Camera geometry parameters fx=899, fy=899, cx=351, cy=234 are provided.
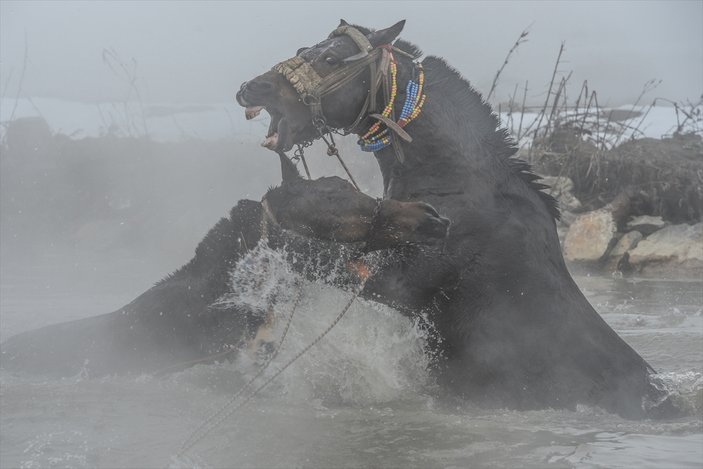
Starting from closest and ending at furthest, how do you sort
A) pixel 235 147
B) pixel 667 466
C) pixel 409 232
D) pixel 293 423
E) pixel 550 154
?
pixel 667 466 < pixel 409 232 < pixel 293 423 < pixel 550 154 < pixel 235 147

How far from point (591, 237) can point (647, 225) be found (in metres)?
0.61

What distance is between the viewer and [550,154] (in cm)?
1000

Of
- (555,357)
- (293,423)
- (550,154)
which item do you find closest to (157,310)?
(293,423)

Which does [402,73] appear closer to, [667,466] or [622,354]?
[622,354]

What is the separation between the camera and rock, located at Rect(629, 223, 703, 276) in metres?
8.24

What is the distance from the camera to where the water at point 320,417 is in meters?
3.22

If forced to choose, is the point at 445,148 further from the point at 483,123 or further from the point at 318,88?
the point at 318,88

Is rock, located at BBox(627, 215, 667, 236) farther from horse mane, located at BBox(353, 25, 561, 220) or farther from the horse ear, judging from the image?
the horse ear

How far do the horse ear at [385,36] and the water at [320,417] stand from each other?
1.01m

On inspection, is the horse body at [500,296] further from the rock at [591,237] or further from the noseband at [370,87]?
the rock at [591,237]

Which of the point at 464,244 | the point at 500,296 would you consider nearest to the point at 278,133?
the point at 464,244

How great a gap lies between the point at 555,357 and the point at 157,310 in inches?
70.5

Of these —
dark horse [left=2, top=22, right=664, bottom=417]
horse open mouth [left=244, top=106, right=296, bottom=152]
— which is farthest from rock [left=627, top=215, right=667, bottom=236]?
horse open mouth [left=244, top=106, right=296, bottom=152]

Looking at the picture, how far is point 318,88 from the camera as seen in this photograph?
12.2 ft
